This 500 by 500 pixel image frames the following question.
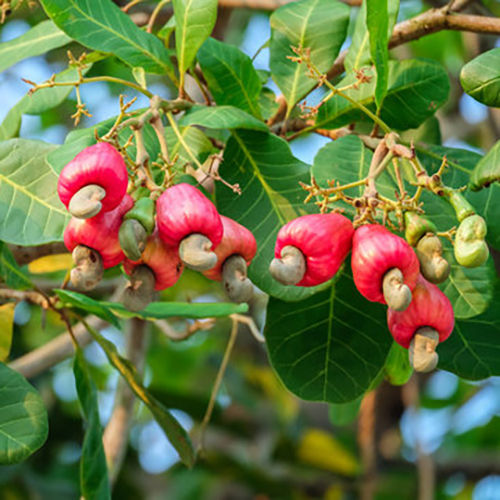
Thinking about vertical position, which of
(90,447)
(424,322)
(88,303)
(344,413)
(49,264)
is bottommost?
(344,413)

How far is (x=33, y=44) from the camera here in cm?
167

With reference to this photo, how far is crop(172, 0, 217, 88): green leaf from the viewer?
1360 mm

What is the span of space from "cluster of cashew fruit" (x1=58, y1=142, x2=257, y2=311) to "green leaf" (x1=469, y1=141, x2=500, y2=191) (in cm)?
34

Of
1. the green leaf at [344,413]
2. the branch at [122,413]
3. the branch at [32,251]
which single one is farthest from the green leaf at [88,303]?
the green leaf at [344,413]

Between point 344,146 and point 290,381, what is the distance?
393 mm

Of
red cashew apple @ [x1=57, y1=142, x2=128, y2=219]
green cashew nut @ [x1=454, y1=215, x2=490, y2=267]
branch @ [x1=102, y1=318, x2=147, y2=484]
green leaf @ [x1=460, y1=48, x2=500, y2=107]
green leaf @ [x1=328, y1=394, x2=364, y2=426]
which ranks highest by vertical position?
red cashew apple @ [x1=57, y1=142, x2=128, y2=219]

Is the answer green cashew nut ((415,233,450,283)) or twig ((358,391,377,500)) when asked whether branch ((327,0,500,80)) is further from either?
twig ((358,391,377,500))

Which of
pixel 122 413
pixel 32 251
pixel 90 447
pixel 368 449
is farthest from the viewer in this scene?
pixel 368 449

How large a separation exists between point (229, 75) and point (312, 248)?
1.65 feet

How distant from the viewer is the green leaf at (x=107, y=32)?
4.40 ft

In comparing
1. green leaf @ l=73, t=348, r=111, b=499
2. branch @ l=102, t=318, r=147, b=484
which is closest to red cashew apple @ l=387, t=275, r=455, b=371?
green leaf @ l=73, t=348, r=111, b=499

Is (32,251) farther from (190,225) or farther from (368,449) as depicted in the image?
(368,449)

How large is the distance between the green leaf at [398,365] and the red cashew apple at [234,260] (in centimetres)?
60

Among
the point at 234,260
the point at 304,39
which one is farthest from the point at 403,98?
the point at 234,260
